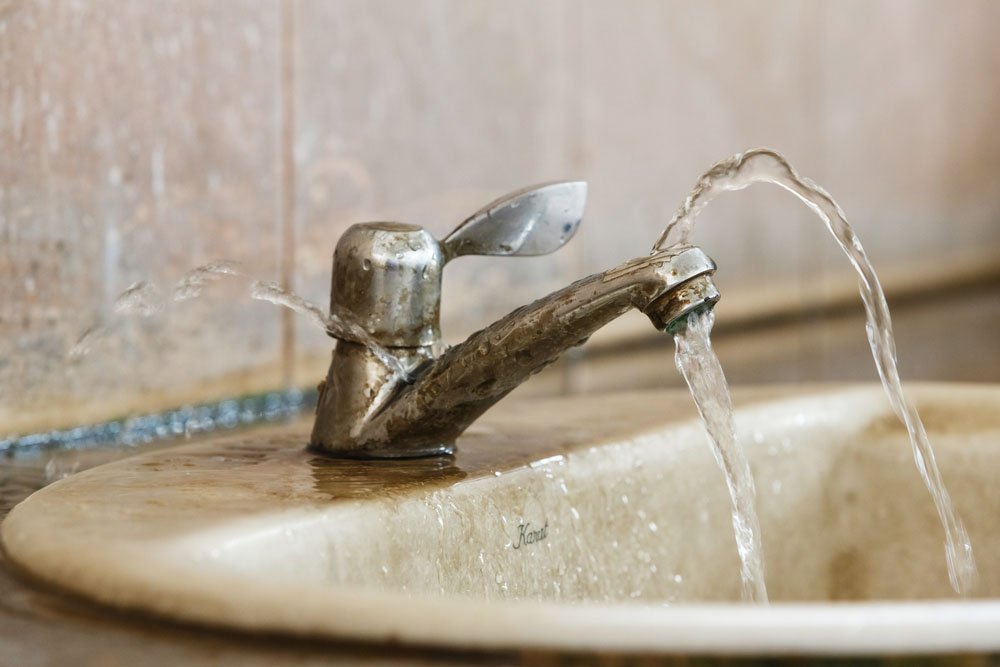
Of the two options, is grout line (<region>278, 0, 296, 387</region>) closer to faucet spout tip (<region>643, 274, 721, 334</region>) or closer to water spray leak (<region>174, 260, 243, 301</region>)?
water spray leak (<region>174, 260, 243, 301</region>)

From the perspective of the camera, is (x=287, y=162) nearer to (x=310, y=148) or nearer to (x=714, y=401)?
(x=310, y=148)

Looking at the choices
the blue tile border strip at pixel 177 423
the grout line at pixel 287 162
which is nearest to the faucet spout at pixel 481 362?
the blue tile border strip at pixel 177 423

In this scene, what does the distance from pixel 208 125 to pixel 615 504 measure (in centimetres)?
64

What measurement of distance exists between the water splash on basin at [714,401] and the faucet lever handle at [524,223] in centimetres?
13

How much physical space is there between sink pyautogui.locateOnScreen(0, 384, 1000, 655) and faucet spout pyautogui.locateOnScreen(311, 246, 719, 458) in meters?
0.02

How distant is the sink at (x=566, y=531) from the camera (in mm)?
438

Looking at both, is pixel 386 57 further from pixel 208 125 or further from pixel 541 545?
pixel 541 545

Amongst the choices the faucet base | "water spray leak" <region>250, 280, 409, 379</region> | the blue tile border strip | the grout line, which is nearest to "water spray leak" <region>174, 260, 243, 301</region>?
"water spray leak" <region>250, 280, 409, 379</region>

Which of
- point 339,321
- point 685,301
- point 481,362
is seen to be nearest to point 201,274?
point 339,321

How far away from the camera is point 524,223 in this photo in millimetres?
809

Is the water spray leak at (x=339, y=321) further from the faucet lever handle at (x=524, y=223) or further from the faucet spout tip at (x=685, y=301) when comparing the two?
the faucet spout tip at (x=685, y=301)

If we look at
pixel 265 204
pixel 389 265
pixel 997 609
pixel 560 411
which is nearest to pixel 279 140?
pixel 265 204

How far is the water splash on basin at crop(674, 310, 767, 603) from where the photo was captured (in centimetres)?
71

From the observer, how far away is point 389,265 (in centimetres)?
80
